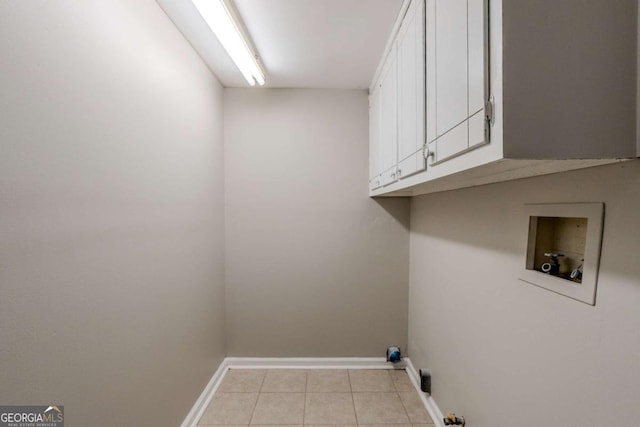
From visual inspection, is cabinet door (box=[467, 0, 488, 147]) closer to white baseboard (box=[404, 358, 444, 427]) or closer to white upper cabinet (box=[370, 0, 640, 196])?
white upper cabinet (box=[370, 0, 640, 196])

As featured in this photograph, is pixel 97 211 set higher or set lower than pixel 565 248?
higher

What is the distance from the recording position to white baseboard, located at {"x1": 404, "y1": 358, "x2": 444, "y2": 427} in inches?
74.8

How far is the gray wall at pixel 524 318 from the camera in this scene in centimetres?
76

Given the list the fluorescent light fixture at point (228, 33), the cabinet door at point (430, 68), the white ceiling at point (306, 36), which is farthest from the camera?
the white ceiling at point (306, 36)

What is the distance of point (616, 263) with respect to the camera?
78 cm

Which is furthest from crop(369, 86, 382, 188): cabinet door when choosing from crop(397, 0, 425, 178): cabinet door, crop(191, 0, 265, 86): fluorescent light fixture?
crop(191, 0, 265, 86): fluorescent light fixture

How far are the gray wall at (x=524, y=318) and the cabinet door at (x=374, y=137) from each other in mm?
522

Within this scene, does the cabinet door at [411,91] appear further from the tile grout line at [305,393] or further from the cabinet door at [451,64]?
the tile grout line at [305,393]

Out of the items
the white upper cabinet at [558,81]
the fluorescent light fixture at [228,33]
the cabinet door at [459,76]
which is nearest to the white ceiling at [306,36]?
the fluorescent light fixture at [228,33]

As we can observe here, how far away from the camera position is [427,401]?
6.86 feet

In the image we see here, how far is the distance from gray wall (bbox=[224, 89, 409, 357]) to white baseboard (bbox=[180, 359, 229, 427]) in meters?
0.19

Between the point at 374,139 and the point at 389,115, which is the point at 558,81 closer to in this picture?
the point at 389,115

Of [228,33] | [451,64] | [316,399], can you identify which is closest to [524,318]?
[451,64]

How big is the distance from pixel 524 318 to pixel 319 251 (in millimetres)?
1740
